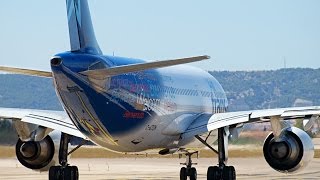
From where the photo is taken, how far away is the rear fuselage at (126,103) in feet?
88.8

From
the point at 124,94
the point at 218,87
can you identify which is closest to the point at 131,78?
the point at 124,94

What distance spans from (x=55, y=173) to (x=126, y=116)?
3.63 meters

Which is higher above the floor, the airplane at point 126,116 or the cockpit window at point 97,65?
the cockpit window at point 97,65

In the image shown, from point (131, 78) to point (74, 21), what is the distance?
250 cm

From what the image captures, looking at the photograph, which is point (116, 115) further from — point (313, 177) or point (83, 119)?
point (313, 177)

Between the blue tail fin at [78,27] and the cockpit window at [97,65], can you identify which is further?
the blue tail fin at [78,27]

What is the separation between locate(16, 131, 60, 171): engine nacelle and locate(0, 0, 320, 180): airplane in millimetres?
33

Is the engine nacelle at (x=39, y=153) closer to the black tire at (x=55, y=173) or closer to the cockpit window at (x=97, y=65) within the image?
the black tire at (x=55, y=173)

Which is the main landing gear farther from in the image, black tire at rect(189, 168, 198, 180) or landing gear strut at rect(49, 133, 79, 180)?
black tire at rect(189, 168, 198, 180)

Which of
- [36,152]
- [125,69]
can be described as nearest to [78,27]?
[125,69]

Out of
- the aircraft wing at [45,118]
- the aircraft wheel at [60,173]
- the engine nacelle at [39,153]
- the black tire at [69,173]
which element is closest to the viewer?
the aircraft wing at [45,118]

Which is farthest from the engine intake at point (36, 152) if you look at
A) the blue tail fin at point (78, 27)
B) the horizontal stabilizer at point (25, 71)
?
the blue tail fin at point (78, 27)

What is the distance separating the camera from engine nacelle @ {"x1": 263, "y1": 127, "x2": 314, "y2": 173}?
3045cm

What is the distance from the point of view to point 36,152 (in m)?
32.0
